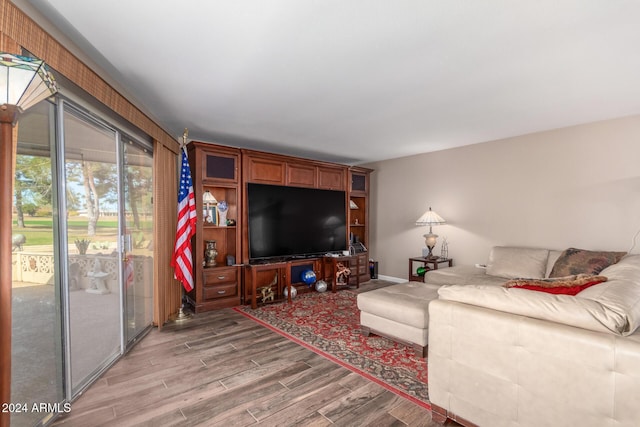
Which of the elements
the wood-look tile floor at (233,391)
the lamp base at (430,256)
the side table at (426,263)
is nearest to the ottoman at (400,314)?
the wood-look tile floor at (233,391)

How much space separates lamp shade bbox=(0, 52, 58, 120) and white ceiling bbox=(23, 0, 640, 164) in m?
0.76

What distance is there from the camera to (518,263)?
389cm

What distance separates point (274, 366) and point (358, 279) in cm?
303

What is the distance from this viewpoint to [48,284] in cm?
186

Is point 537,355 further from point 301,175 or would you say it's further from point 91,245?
point 301,175

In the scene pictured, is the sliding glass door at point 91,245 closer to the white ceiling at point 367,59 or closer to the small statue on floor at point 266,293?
the white ceiling at point 367,59

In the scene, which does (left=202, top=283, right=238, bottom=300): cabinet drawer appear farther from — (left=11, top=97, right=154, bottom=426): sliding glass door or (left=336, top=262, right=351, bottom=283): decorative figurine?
(left=336, top=262, right=351, bottom=283): decorative figurine

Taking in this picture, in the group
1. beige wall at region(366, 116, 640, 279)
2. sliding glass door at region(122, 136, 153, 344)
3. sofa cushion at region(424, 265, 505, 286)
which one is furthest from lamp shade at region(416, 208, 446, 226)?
sliding glass door at region(122, 136, 153, 344)

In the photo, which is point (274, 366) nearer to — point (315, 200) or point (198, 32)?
point (198, 32)

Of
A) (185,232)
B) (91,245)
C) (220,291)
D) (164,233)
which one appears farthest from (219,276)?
(91,245)

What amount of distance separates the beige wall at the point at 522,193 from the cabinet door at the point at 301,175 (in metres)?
1.73

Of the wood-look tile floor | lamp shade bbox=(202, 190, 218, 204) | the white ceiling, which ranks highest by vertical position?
the white ceiling

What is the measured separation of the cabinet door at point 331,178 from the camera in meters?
5.29

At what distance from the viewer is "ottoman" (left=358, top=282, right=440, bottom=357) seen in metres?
2.76
